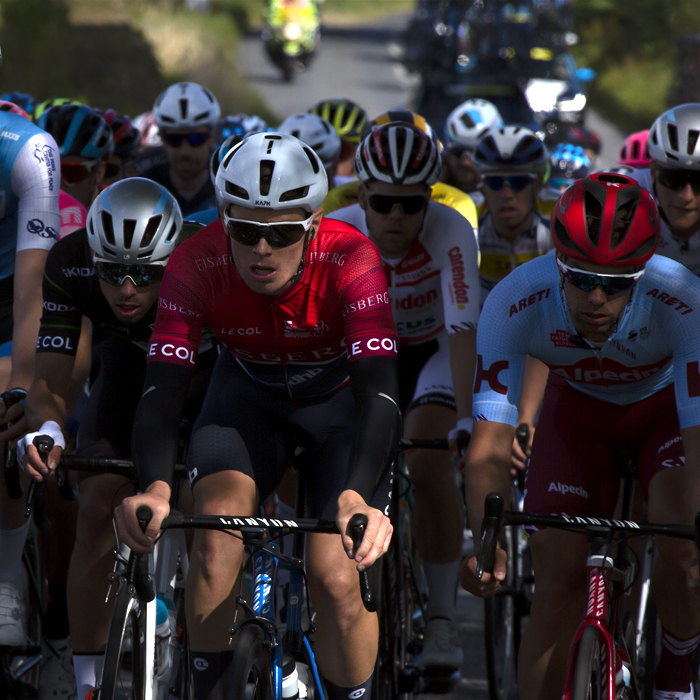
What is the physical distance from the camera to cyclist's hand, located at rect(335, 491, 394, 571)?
2.79 meters

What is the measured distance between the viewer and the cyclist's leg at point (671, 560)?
11.3 feet

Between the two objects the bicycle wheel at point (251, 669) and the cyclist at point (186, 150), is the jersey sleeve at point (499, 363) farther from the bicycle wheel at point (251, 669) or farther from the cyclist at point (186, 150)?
the cyclist at point (186, 150)

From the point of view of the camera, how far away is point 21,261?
415 cm

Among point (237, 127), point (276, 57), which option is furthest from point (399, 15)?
point (237, 127)

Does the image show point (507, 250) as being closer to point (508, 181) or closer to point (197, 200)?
point (508, 181)

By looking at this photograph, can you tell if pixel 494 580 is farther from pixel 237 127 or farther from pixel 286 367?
pixel 237 127

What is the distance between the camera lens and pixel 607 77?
32969 millimetres

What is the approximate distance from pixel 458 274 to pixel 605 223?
4.62ft

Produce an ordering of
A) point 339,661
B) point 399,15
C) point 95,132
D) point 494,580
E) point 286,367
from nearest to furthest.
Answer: point 494,580 < point 339,661 < point 286,367 < point 95,132 < point 399,15

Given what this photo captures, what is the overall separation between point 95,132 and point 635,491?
12.1ft

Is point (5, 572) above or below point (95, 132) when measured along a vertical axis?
below

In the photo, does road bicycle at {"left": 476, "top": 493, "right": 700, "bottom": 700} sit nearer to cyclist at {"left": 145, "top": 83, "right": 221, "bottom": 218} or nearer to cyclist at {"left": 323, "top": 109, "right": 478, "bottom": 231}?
cyclist at {"left": 323, "top": 109, "right": 478, "bottom": 231}

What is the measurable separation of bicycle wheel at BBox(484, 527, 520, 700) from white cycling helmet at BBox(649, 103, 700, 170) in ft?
6.37

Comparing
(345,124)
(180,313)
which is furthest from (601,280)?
(345,124)
